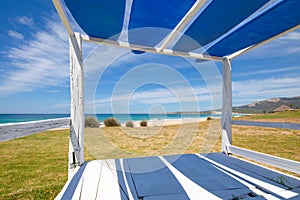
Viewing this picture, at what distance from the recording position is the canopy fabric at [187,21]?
1.41 m

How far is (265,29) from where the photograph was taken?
5.85ft

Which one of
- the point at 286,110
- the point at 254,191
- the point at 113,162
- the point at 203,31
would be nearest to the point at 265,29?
the point at 203,31

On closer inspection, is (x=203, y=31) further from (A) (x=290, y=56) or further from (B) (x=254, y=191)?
(A) (x=290, y=56)

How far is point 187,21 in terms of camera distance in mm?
1670

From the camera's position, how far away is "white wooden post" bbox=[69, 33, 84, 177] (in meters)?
1.91

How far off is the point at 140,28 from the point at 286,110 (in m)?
7.43

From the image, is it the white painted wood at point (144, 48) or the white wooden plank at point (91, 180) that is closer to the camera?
the white wooden plank at point (91, 180)

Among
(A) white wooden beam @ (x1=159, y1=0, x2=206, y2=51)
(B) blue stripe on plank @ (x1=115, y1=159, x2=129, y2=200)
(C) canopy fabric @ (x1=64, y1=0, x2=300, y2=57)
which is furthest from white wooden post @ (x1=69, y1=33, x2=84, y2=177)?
(A) white wooden beam @ (x1=159, y1=0, x2=206, y2=51)

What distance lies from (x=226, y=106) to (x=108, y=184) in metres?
2.08

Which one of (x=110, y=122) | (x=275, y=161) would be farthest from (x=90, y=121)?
(x=110, y=122)

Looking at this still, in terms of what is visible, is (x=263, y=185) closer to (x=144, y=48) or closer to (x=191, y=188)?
(x=191, y=188)

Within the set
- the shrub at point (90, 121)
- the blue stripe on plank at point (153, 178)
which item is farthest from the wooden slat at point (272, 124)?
the shrub at point (90, 121)

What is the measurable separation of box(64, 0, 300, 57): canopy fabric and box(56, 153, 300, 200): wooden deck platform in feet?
4.94

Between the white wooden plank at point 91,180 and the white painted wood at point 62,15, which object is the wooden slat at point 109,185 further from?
the white painted wood at point 62,15
